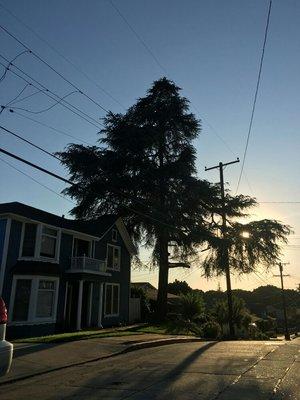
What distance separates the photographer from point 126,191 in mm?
32438

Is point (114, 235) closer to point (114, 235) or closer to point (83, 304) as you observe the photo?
point (114, 235)

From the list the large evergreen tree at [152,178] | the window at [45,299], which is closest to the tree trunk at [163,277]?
the large evergreen tree at [152,178]

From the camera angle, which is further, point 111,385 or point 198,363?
point 198,363

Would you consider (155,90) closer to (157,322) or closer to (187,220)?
(187,220)

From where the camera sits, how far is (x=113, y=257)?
103 feet

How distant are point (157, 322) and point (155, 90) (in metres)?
18.5

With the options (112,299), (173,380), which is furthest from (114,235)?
(173,380)

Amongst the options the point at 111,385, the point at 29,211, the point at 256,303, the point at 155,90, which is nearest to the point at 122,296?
the point at 29,211

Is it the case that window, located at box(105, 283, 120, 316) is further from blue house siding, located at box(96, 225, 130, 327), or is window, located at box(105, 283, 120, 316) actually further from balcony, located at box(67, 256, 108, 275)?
balcony, located at box(67, 256, 108, 275)

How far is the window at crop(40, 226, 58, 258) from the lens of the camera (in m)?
24.0

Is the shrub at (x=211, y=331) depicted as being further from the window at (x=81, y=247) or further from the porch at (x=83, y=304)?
the window at (x=81, y=247)

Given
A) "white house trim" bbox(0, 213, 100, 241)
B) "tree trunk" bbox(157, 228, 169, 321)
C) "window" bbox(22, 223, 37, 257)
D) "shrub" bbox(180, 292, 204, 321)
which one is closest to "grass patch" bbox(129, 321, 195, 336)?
"shrub" bbox(180, 292, 204, 321)

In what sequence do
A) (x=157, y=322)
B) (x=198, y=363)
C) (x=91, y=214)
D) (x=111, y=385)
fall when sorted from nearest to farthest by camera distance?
(x=111, y=385) → (x=198, y=363) → (x=157, y=322) → (x=91, y=214)

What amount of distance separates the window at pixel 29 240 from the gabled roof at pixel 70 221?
57 centimetres
